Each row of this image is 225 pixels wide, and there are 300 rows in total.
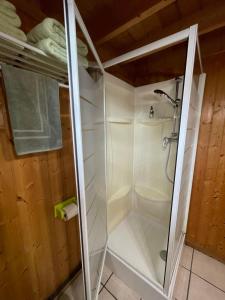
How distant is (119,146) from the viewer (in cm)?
171

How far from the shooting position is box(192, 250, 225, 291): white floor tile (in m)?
1.41

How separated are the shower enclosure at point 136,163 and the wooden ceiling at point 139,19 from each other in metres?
0.23

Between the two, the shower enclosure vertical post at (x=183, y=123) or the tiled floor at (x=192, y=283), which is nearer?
the shower enclosure vertical post at (x=183, y=123)

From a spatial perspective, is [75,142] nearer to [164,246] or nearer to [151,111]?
[151,111]

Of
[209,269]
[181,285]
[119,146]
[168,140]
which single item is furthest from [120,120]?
[209,269]

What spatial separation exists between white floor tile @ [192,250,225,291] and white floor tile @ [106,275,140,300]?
71 cm

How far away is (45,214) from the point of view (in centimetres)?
116

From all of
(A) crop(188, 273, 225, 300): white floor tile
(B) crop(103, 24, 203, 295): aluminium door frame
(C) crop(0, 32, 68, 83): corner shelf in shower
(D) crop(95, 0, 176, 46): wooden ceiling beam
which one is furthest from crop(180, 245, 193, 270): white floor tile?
(D) crop(95, 0, 176, 46): wooden ceiling beam

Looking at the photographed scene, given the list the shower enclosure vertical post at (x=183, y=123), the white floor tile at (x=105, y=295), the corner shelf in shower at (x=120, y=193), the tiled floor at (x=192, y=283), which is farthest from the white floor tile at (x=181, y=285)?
the corner shelf in shower at (x=120, y=193)

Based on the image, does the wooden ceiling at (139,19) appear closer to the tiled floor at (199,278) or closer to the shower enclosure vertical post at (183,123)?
the shower enclosure vertical post at (183,123)

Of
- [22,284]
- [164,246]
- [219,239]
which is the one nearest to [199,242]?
[219,239]

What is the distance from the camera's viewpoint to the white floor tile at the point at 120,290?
128 centimetres

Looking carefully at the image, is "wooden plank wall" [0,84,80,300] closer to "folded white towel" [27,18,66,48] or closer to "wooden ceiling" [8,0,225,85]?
"folded white towel" [27,18,66,48]

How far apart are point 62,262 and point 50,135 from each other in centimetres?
124
